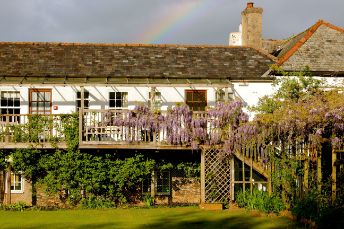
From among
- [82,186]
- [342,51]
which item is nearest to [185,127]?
[82,186]

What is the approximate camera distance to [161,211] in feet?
66.9

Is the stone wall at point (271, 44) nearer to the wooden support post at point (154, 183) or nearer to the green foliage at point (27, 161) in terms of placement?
the wooden support post at point (154, 183)

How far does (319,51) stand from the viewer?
26.5m

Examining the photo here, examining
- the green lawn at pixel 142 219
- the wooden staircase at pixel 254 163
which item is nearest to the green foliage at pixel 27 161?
the green lawn at pixel 142 219

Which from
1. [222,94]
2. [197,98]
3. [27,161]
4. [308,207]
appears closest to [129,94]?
[197,98]

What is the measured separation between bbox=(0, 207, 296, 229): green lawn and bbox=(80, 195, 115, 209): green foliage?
1152mm

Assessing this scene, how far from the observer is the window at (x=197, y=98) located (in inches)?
988

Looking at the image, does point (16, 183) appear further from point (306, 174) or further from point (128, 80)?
point (306, 174)

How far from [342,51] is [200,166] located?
990 centimetres

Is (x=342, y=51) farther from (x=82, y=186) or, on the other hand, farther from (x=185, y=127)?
(x=82, y=186)

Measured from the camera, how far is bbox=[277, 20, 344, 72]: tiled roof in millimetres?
25578

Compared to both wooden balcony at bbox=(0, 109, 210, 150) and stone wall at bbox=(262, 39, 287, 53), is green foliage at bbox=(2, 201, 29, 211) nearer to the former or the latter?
wooden balcony at bbox=(0, 109, 210, 150)

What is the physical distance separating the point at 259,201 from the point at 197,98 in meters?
7.70

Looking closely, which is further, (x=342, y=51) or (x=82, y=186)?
(x=342, y=51)
